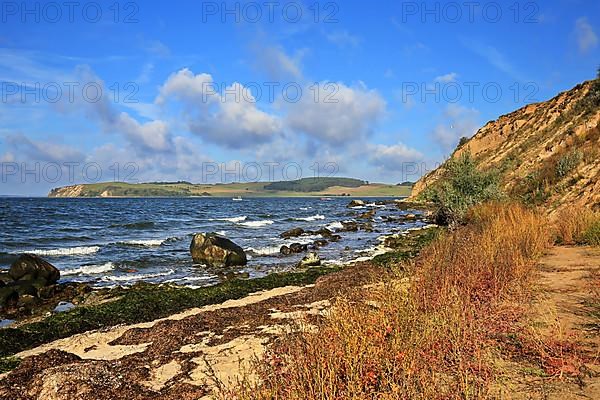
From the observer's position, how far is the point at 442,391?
4.86 metres

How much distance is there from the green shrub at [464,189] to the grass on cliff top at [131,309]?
1052cm

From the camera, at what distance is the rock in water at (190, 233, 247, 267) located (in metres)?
22.5

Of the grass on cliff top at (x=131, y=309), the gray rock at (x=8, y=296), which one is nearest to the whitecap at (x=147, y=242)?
the grass on cliff top at (x=131, y=309)

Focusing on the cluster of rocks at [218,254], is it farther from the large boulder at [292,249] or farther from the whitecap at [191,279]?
the large boulder at [292,249]

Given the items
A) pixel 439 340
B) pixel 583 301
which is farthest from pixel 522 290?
pixel 439 340

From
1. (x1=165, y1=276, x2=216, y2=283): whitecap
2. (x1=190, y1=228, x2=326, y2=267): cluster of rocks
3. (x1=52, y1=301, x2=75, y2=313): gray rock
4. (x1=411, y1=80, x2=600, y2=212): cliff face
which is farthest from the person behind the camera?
(x1=190, y1=228, x2=326, y2=267): cluster of rocks

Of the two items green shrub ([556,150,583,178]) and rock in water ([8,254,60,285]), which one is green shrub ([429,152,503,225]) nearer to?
green shrub ([556,150,583,178])

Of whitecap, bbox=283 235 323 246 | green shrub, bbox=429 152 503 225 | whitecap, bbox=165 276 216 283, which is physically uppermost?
green shrub, bbox=429 152 503 225

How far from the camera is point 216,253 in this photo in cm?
2267

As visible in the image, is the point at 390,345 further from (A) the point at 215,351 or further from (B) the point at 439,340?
(A) the point at 215,351

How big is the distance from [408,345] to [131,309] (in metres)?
10.3

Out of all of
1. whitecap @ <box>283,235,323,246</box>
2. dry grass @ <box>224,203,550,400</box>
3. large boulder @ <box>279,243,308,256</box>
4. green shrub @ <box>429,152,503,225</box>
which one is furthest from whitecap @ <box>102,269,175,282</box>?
green shrub @ <box>429,152,503,225</box>

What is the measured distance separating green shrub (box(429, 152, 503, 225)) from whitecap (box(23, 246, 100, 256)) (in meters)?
21.5

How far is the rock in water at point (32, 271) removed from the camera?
18.0m
